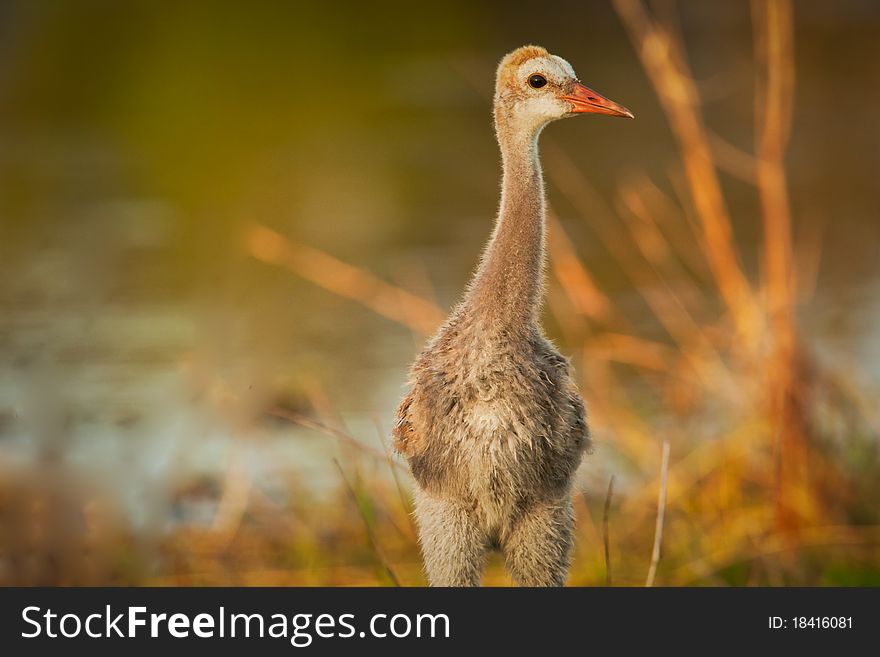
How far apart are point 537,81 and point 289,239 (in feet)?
40.3

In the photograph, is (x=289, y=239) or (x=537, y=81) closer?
(x=537, y=81)

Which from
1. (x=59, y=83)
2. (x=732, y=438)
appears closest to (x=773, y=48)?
(x=732, y=438)

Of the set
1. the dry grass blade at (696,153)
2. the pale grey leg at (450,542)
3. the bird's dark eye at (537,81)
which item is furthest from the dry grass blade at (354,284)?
the bird's dark eye at (537,81)

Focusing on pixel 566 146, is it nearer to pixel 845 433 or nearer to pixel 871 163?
pixel 871 163

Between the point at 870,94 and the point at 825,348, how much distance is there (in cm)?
1244

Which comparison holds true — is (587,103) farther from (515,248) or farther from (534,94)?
(515,248)

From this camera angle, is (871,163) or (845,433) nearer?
(845,433)

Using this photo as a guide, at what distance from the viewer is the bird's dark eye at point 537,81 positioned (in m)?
4.02

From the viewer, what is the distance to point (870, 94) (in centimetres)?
2297

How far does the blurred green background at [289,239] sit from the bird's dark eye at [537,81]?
1.26 metres

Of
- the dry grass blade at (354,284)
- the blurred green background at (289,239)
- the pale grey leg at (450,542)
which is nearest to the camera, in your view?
the pale grey leg at (450,542)

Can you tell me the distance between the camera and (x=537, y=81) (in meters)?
4.02

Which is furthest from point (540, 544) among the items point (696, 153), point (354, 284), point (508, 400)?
point (354, 284)

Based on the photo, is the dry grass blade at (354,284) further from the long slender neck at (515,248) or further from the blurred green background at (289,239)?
the long slender neck at (515,248)
